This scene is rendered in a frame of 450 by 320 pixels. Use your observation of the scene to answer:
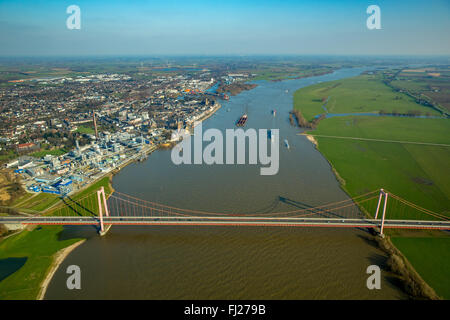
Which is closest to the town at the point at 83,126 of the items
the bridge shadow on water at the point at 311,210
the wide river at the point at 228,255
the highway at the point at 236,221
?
the highway at the point at 236,221

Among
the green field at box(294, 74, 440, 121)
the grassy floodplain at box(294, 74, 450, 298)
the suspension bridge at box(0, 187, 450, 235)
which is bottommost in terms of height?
the suspension bridge at box(0, 187, 450, 235)

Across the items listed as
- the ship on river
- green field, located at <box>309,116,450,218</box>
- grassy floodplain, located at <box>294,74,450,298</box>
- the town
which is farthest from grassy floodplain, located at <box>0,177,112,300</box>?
the ship on river

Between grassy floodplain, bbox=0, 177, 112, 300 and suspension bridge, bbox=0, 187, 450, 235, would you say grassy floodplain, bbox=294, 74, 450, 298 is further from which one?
grassy floodplain, bbox=0, 177, 112, 300

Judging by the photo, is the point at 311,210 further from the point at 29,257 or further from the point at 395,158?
the point at 29,257

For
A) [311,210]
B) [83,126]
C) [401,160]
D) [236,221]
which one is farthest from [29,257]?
[401,160]

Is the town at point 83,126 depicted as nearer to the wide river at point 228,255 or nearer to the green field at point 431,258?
the wide river at point 228,255
